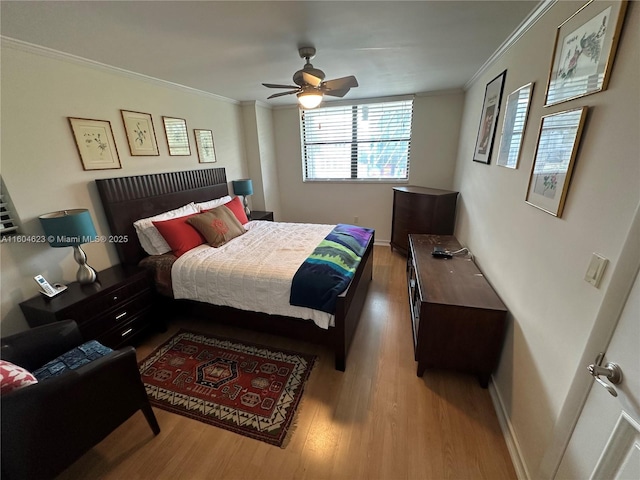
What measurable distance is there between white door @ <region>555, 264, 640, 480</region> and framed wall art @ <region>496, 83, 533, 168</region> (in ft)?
4.02

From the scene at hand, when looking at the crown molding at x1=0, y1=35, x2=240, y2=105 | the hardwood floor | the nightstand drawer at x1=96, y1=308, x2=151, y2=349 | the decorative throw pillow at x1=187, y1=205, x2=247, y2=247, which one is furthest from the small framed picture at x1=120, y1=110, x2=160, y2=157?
the hardwood floor

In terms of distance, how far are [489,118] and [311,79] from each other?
1.67m

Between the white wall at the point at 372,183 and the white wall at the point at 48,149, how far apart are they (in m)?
2.31

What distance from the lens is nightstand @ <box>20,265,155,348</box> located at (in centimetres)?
177

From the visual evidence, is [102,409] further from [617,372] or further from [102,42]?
[102,42]

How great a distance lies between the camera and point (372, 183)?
4.36 meters

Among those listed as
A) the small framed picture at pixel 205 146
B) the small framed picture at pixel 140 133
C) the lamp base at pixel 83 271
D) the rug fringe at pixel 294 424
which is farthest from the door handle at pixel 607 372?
the small framed picture at pixel 205 146

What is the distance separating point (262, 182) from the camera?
434 cm

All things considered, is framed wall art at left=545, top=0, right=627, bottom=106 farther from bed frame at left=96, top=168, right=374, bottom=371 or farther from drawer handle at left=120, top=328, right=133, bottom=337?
drawer handle at left=120, top=328, right=133, bottom=337

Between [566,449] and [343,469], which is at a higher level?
[566,449]

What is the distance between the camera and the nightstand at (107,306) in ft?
5.81

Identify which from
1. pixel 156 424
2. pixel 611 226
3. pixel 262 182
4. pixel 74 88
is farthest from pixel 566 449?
pixel 262 182

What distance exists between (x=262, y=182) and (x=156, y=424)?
3.48 metres

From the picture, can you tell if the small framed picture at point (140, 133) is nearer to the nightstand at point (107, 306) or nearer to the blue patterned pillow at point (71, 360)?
the nightstand at point (107, 306)
